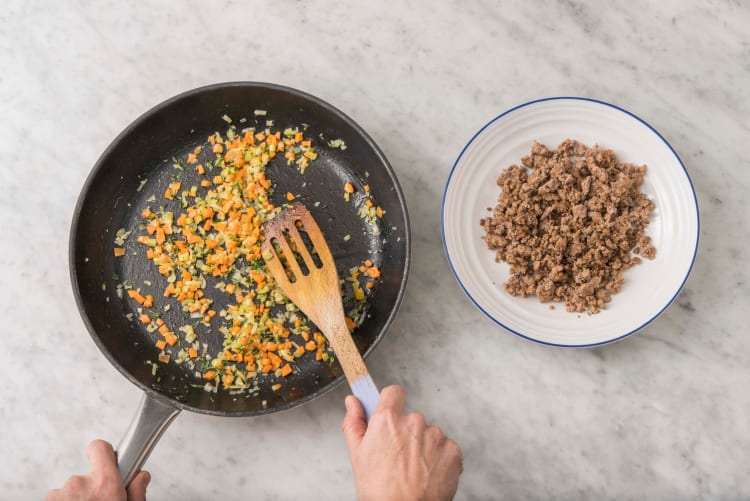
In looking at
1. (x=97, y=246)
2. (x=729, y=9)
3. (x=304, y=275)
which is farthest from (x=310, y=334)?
→ (x=729, y=9)

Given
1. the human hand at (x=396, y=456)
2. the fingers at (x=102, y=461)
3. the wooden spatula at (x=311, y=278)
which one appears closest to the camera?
the human hand at (x=396, y=456)

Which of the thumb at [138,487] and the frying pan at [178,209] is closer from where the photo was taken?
the thumb at [138,487]

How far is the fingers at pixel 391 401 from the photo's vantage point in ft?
4.37

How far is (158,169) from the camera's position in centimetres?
173

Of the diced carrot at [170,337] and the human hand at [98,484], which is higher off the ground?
the diced carrot at [170,337]

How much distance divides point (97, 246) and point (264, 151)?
0.48m

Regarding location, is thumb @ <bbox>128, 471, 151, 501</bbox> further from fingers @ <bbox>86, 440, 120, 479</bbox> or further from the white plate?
the white plate

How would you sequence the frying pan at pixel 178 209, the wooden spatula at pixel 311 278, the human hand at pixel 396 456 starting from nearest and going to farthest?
the human hand at pixel 396 456, the wooden spatula at pixel 311 278, the frying pan at pixel 178 209

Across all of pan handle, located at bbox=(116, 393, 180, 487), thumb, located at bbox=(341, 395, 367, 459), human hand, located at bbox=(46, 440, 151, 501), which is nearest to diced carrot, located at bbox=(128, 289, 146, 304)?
pan handle, located at bbox=(116, 393, 180, 487)

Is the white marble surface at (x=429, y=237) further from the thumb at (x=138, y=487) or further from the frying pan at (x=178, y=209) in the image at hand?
the thumb at (x=138, y=487)

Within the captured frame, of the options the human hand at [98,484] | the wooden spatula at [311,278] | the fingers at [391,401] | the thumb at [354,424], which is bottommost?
the human hand at [98,484]

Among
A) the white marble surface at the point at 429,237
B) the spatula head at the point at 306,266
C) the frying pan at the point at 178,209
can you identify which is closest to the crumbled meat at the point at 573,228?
the white marble surface at the point at 429,237

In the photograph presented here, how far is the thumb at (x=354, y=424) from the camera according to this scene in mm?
1338

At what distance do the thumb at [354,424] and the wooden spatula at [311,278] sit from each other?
0.12 meters
